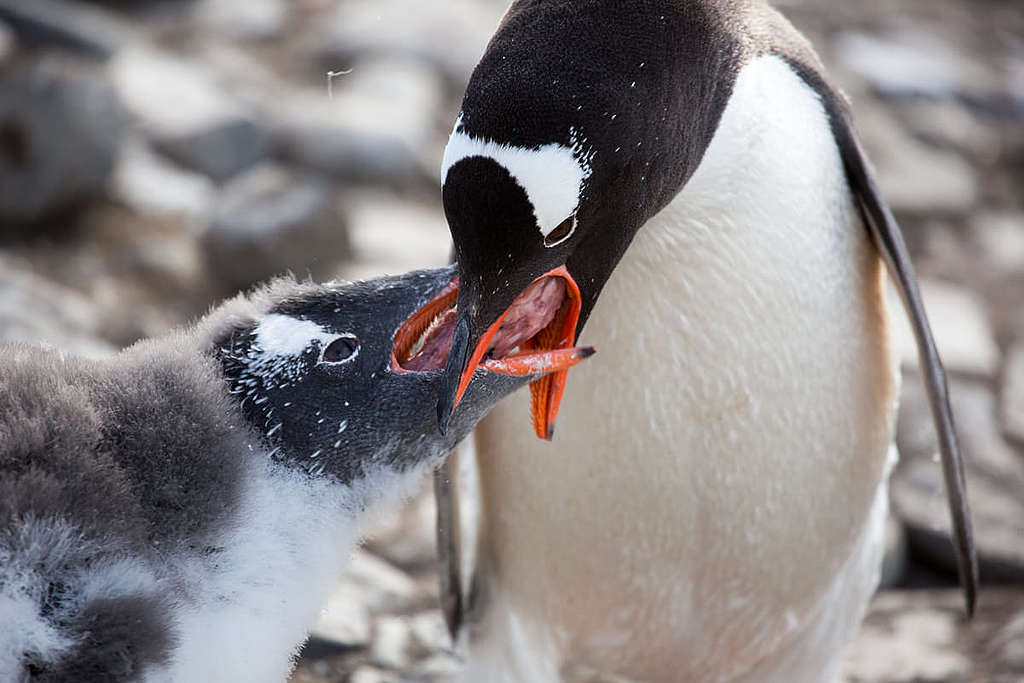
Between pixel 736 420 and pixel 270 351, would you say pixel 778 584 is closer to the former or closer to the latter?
pixel 736 420

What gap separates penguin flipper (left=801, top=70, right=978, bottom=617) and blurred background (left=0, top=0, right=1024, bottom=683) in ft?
1.33

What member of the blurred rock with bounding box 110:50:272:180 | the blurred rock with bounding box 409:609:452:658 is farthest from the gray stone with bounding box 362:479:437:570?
the blurred rock with bounding box 110:50:272:180

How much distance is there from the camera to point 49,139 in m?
3.50

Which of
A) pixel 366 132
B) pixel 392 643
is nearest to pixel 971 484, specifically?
pixel 392 643

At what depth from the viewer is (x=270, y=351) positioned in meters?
1.52

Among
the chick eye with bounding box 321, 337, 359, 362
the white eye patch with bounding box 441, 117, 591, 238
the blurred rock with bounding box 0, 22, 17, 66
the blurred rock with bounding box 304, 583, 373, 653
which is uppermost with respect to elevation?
the white eye patch with bounding box 441, 117, 591, 238

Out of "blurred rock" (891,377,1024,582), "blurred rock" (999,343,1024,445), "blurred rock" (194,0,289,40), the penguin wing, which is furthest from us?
"blurred rock" (194,0,289,40)

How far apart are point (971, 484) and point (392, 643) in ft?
4.43

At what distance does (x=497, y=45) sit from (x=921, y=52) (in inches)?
152

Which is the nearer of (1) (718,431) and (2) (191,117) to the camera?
(1) (718,431)

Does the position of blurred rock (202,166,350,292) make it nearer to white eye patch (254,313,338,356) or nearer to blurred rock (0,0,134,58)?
blurred rock (0,0,134,58)

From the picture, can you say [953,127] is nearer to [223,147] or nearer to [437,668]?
[223,147]

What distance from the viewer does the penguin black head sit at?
132cm

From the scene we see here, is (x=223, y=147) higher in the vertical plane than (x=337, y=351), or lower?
lower
